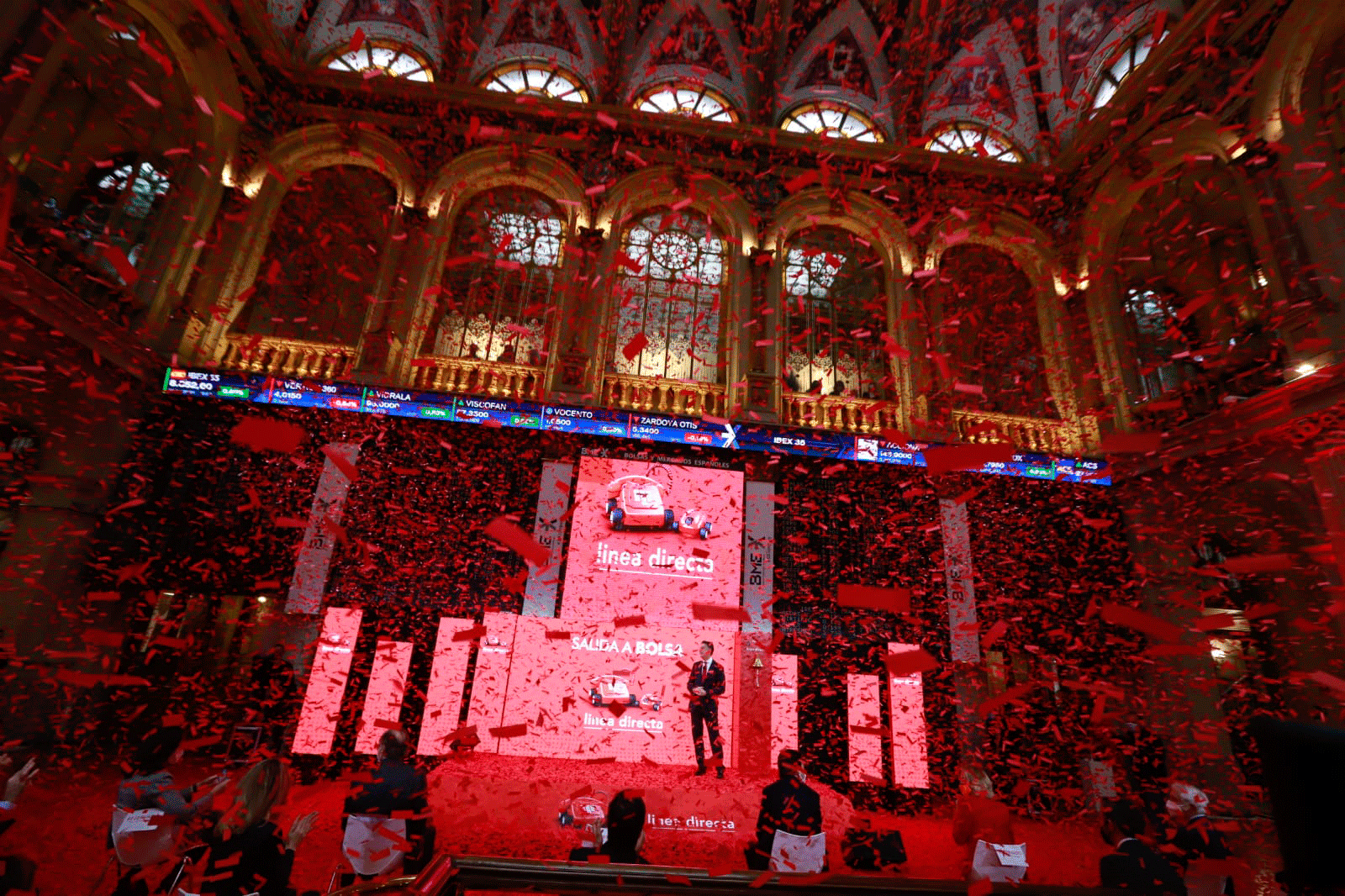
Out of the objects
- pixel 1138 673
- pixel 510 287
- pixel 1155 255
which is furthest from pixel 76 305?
pixel 1155 255

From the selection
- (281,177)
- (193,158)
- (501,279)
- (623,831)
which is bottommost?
(623,831)

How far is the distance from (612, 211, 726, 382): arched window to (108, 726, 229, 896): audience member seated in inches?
297

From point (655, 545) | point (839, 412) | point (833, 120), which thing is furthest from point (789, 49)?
point (655, 545)

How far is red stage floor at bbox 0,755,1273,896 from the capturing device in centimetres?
473

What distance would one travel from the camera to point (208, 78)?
9180mm

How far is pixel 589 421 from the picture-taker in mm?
8844

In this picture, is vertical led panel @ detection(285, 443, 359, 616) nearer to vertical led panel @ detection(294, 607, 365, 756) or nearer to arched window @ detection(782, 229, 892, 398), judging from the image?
vertical led panel @ detection(294, 607, 365, 756)

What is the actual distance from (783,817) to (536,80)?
12.7 m

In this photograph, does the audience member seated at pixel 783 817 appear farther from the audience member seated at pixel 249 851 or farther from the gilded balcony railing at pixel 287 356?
the gilded balcony railing at pixel 287 356

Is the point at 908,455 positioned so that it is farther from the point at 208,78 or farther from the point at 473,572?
the point at 208,78

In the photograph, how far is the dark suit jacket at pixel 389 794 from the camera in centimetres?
328

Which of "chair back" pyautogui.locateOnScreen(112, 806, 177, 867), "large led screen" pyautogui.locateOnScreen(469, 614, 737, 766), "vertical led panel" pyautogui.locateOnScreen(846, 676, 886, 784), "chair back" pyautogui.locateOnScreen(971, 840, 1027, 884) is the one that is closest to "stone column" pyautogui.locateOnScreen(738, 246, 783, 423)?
"large led screen" pyautogui.locateOnScreen(469, 614, 737, 766)

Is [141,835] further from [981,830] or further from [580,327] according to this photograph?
[580,327]

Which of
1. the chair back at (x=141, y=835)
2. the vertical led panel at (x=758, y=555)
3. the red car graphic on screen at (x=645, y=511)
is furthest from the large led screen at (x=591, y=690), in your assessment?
the chair back at (x=141, y=835)
